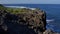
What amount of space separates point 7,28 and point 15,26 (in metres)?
0.75

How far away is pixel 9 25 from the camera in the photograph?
46.4 feet

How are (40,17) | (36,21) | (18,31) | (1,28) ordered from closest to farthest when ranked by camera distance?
(1,28), (18,31), (36,21), (40,17)

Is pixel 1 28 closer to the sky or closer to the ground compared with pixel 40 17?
closer to the sky

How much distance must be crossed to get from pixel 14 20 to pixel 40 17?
12.3m

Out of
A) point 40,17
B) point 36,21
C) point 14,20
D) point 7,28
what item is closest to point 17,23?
point 14,20

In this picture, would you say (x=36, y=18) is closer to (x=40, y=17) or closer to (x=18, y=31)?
(x=40, y=17)

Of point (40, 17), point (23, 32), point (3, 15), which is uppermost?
point (3, 15)

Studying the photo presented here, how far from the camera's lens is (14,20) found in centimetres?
1474

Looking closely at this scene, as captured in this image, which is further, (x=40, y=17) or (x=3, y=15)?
(x=40, y=17)

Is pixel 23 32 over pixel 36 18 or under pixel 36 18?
over

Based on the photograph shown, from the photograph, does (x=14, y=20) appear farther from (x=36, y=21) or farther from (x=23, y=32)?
(x=36, y=21)

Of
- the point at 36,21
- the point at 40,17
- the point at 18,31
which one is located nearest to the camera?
the point at 18,31

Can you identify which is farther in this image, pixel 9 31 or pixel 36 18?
pixel 36 18

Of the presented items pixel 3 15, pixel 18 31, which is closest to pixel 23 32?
pixel 18 31
